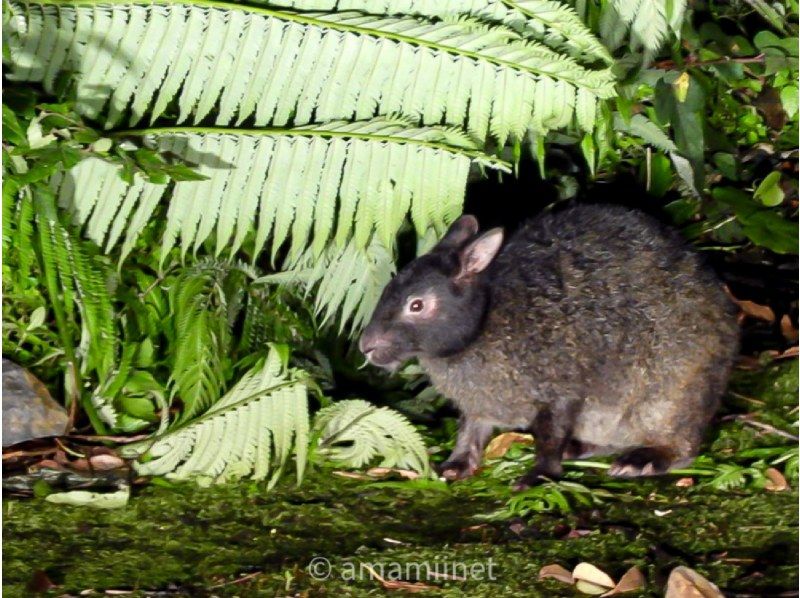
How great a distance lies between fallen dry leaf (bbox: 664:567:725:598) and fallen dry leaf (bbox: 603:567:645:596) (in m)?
0.08

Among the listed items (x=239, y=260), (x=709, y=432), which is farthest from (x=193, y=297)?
(x=709, y=432)

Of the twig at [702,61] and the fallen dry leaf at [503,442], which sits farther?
the twig at [702,61]

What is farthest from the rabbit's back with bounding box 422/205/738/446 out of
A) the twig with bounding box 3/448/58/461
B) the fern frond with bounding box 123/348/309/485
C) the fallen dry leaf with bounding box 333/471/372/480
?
the twig with bounding box 3/448/58/461

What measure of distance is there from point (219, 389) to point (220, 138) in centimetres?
93

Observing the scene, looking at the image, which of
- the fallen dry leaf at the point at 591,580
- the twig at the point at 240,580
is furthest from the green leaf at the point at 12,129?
the fallen dry leaf at the point at 591,580

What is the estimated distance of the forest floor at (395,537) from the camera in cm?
349

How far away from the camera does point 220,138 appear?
4.18 metres

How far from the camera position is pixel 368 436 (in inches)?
174

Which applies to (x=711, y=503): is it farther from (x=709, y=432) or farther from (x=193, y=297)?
(x=193, y=297)

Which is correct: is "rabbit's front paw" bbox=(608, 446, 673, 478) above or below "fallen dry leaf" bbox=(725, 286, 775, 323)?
below

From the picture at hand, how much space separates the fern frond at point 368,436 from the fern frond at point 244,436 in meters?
0.16

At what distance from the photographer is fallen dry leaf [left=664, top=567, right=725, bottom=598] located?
129 inches

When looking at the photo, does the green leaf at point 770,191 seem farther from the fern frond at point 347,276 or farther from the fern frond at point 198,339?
the fern frond at point 198,339

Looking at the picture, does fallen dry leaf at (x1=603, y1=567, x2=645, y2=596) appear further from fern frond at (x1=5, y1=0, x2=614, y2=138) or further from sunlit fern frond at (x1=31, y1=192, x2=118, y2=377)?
sunlit fern frond at (x1=31, y1=192, x2=118, y2=377)
